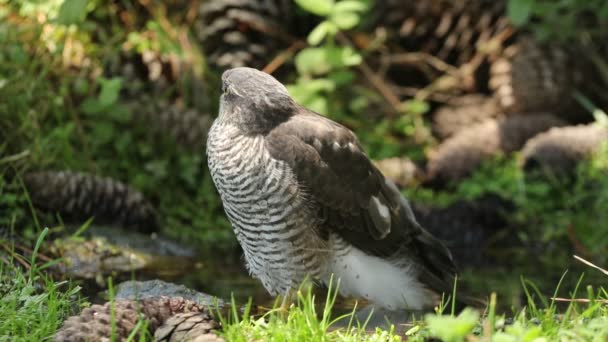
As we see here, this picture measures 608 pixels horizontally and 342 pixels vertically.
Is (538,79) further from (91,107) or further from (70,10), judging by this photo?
A: (70,10)

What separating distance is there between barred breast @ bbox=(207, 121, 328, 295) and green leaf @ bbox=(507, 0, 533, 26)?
2.79 meters

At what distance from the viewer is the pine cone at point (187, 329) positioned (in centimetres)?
238

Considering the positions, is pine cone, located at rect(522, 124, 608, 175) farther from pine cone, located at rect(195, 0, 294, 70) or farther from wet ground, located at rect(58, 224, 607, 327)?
pine cone, located at rect(195, 0, 294, 70)

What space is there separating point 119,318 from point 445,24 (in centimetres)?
495

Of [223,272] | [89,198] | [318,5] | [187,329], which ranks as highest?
[318,5]

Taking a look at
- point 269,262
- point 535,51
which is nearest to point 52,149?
point 269,262

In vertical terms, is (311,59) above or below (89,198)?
above

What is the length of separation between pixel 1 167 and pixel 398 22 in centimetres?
381

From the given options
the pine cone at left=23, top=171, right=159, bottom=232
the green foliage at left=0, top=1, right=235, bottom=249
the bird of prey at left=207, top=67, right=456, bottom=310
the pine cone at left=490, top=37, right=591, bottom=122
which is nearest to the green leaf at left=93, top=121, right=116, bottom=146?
the green foliage at left=0, top=1, right=235, bottom=249

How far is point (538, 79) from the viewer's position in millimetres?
6172

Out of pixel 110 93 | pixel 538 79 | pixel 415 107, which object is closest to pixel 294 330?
pixel 110 93

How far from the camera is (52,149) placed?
15.6ft

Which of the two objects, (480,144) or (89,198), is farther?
(480,144)

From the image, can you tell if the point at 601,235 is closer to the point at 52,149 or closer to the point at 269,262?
the point at 269,262
